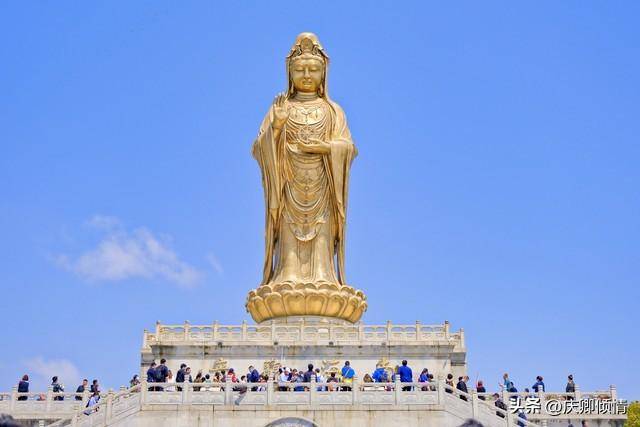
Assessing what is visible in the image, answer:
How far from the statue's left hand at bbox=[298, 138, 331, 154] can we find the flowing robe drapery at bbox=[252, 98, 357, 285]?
0.12 m

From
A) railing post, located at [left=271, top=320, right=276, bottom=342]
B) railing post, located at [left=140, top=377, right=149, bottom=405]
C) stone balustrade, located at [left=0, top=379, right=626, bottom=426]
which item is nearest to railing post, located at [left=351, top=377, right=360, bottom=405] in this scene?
stone balustrade, located at [left=0, top=379, right=626, bottom=426]

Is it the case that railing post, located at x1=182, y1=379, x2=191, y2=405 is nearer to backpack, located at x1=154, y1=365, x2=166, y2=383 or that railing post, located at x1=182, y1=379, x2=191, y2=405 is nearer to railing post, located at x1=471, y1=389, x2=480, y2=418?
backpack, located at x1=154, y1=365, x2=166, y2=383

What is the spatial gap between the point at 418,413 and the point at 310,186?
430 inches

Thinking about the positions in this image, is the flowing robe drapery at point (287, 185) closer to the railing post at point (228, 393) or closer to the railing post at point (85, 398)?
the railing post at point (85, 398)

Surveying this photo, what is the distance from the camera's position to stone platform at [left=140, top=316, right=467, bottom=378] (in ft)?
69.6

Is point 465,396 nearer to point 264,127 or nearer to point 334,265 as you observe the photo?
point 334,265

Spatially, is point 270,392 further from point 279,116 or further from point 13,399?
point 279,116

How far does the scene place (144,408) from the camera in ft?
51.3

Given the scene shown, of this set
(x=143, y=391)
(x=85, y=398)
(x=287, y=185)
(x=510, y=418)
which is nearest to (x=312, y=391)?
(x=143, y=391)

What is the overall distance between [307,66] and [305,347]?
8.97 metres

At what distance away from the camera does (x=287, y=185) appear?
25.6 meters

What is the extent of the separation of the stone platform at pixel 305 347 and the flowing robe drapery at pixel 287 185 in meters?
3.87

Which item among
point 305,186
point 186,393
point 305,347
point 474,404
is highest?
point 305,186

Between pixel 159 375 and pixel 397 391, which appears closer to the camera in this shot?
pixel 397 391
